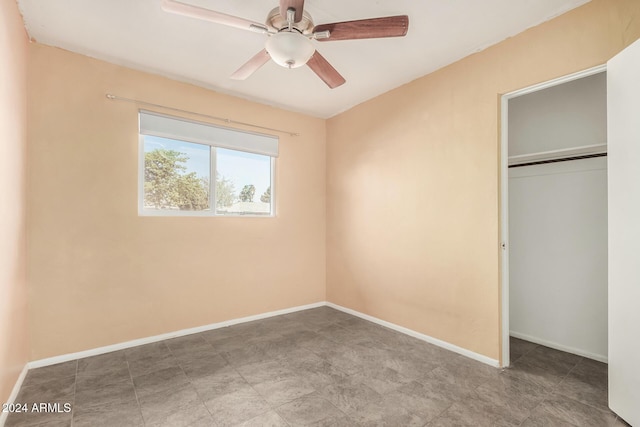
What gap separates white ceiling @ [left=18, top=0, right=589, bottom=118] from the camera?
2.02 meters

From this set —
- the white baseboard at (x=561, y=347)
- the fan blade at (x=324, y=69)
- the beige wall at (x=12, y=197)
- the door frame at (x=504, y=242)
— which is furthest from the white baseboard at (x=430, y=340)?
A: the beige wall at (x=12, y=197)

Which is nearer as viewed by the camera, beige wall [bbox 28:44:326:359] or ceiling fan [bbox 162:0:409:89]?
ceiling fan [bbox 162:0:409:89]

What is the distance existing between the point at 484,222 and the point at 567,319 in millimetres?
1241

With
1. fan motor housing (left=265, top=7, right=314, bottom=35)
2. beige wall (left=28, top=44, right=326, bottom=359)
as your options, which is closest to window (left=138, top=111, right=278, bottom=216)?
beige wall (left=28, top=44, right=326, bottom=359)

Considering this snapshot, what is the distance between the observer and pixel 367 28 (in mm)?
1768

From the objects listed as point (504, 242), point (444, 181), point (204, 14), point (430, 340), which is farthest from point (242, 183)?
point (504, 242)

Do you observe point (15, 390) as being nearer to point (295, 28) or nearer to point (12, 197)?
point (12, 197)

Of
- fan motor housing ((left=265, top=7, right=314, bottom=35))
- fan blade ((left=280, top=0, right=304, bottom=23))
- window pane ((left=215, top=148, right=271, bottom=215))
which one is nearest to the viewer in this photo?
fan blade ((left=280, top=0, right=304, bottom=23))

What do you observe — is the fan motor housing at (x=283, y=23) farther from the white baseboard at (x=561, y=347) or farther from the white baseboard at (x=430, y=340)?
the white baseboard at (x=561, y=347)

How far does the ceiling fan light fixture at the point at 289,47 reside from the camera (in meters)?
1.73

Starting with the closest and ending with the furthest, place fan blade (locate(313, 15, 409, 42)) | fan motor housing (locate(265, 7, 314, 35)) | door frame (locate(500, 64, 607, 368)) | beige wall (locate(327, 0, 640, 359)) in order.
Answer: fan blade (locate(313, 15, 409, 42)) < fan motor housing (locate(265, 7, 314, 35)) < beige wall (locate(327, 0, 640, 359)) < door frame (locate(500, 64, 607, 368))

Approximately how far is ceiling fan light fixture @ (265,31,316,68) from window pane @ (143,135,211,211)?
1801 mm

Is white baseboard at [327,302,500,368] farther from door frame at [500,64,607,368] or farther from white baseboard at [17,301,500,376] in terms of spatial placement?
door frame at [500,64,607,368]

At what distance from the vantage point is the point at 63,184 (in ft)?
8.20
